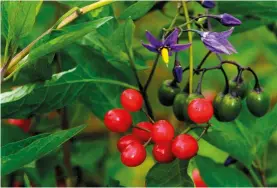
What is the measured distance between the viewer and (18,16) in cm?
114

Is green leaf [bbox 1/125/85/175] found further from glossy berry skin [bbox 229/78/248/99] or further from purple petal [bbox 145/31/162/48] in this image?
glossy berry skin [bbox 229/78/248/99]

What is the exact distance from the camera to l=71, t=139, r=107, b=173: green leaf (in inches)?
70.0

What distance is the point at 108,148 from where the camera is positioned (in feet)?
6.48

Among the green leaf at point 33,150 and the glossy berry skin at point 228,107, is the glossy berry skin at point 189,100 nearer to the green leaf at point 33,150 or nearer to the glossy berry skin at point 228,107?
the glossy berry skin at point 228,107

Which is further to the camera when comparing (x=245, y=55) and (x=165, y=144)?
(x=245, y=55)

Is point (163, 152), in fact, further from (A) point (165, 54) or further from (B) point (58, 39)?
(B) point (58, 39)

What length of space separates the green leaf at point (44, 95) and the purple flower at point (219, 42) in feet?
0.83

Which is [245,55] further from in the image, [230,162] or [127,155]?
[127,155]

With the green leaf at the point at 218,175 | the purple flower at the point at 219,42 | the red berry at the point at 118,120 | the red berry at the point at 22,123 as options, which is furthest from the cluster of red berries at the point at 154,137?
the red berry at the point at 22,123

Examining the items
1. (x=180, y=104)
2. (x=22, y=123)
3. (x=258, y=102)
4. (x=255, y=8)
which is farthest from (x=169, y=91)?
(x=22, y=123)

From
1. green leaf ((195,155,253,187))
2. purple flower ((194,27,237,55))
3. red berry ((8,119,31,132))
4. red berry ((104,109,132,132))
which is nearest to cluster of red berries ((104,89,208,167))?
red berry ((104,109,132,132))

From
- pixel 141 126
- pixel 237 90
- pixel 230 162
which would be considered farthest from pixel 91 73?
pixel 230 162

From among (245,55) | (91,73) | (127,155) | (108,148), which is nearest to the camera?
(127,155)

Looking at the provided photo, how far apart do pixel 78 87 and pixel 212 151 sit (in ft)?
2.16
